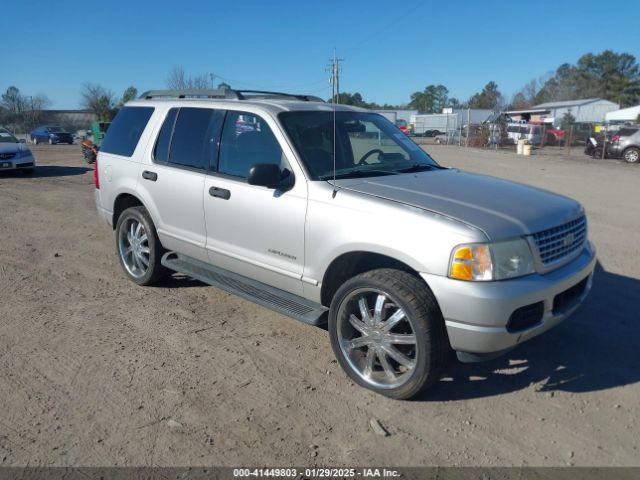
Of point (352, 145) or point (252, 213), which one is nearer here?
point (252, 213)

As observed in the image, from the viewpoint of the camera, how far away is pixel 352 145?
15.1 feet

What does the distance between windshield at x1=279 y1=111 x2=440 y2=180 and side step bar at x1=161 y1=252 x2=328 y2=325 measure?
97cm

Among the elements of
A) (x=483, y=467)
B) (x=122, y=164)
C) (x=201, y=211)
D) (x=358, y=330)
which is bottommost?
(x=483, y=467)

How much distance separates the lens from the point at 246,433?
124 inches

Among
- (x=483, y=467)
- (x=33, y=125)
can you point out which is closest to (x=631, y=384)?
(x=483, y=467)

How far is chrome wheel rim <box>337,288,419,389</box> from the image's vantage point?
11.3ft

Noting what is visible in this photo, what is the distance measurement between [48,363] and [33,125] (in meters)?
74.2

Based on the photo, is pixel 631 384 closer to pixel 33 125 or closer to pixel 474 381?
pixel 474 381

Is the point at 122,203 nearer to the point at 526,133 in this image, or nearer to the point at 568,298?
the point at 568,298

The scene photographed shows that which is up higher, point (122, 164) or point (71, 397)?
point (122, 164)

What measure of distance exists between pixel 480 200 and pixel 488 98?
387 ft

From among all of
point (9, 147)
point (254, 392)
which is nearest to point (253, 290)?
point (254, 392)

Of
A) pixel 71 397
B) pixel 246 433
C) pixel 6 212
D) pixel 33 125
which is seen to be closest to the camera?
pixel 246 433

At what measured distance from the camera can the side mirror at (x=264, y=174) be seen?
12.6 ft
